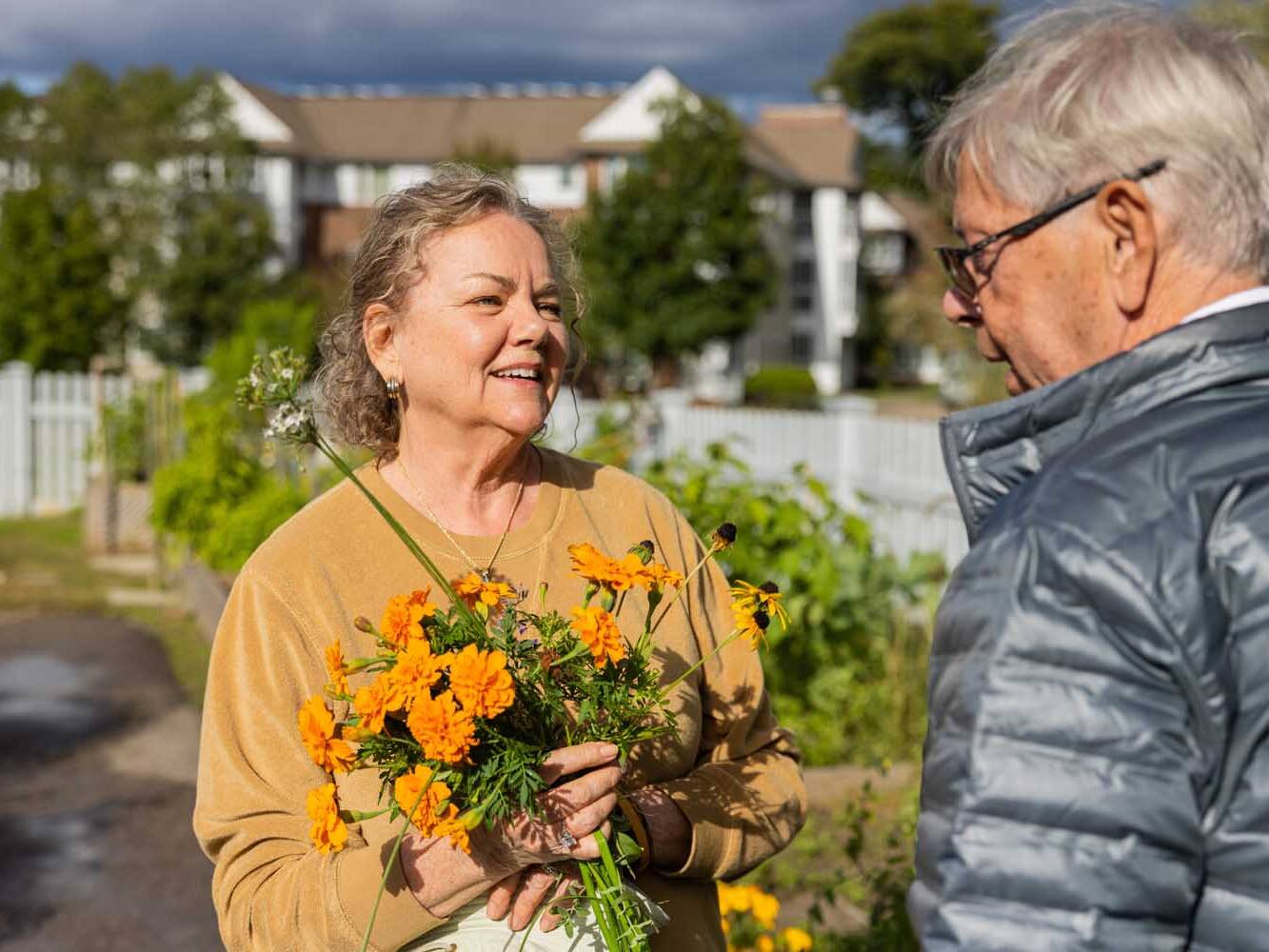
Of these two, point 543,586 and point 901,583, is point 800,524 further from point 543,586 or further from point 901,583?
point 543,586

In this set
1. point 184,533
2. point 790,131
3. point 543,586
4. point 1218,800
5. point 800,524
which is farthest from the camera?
point 790,131

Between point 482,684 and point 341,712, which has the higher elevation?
point 482,684

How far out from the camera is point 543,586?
1.87 metres

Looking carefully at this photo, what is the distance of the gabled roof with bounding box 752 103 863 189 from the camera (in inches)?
2302

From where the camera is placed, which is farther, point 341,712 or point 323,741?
point 341,712

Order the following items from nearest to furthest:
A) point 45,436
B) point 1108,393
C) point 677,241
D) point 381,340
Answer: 1. point 1108,393
2. point 381,340
3. point 45,436
4. point 677,241

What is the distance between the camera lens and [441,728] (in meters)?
1.55

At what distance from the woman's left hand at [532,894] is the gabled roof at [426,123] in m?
51.6

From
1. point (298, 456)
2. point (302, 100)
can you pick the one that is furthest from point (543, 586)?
point (302, 100)

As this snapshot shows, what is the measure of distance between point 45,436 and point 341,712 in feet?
44.4

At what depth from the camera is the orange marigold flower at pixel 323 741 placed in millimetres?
1653

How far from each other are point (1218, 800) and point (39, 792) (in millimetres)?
5824

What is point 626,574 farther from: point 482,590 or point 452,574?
point 452,574

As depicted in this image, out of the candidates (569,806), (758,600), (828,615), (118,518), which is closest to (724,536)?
(758,600)
